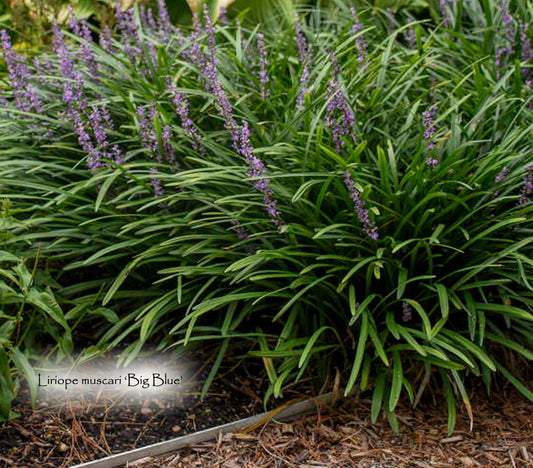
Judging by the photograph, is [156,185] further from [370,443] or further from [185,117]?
[370,443]

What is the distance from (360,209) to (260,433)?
0.88 meters

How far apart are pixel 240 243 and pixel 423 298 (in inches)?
27.9

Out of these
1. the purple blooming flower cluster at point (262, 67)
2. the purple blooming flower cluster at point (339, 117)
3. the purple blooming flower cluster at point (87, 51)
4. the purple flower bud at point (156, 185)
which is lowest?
the purple flower bud at point (156, 185)

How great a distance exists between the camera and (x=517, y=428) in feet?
7.93

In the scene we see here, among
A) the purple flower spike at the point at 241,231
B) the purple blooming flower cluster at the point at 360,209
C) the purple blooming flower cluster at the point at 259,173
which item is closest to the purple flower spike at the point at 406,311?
the purple blooming flower cluster at the point at 360,209

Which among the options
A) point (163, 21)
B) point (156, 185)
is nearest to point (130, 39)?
point (163, 21)

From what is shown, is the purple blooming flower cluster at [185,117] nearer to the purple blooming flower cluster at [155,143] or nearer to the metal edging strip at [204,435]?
the purple blooming flower cluster at [155,143]

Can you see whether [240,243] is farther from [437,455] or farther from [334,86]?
[437,455]

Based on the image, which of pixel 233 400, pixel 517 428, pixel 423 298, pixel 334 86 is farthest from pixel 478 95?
pixel 233 400

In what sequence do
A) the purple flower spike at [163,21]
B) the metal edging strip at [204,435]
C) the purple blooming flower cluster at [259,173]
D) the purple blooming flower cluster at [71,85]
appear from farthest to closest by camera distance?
the purple flower spike at [163,21]
the purple blooming flower cluster at [71,85]
the purple blooming flower cluster at [259,173]
the metal edging strip at [204,435]

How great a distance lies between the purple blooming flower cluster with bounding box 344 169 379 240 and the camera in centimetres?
225

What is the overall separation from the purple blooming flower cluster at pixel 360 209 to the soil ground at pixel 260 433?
64 centimetres

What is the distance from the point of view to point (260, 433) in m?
2.34

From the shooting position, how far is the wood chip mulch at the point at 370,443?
2.24 metres
